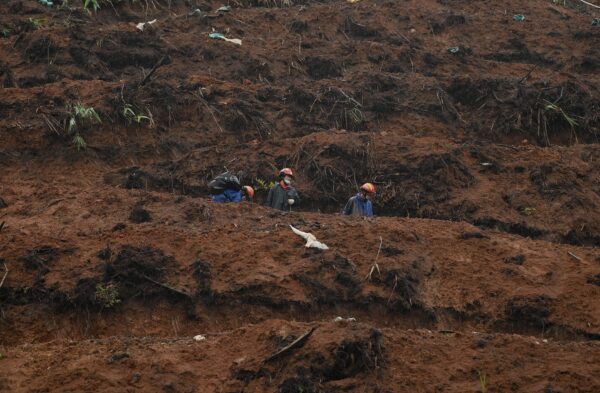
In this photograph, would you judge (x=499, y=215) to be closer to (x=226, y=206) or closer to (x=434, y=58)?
(x=226, y=206)

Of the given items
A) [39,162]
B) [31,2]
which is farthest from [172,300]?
[31,2]

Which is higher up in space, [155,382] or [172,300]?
[155,382]

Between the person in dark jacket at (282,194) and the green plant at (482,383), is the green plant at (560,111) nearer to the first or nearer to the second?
the person in dark jacket at (282,194)

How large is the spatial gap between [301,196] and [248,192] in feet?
2.99

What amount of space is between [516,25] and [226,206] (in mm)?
9828

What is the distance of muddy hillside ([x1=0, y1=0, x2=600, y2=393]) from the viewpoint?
6117 mm

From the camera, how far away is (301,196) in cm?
1081

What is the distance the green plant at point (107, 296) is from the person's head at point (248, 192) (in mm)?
3137

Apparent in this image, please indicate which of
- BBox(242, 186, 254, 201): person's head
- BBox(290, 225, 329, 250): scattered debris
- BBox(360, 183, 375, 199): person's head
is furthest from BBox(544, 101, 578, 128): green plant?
BBox(290, 225, 329, 250): scattered debris

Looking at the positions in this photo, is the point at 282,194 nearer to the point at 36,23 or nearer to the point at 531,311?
the point at 531,311

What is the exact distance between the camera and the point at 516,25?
16531 mm

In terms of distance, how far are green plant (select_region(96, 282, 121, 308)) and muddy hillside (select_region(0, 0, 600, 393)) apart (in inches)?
0.5

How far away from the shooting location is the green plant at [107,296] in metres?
7.31

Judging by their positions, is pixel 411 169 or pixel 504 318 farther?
pixel 411 169
